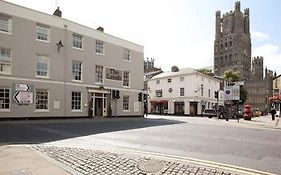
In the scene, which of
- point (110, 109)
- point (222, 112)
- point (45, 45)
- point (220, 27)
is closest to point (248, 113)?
point (222, 112)

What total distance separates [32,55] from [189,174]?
23.3 metres

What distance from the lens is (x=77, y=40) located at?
1219 inches

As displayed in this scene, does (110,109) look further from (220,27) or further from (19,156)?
(220,27)

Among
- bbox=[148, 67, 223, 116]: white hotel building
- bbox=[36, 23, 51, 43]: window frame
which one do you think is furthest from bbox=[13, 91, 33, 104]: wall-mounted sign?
bbox=[148, 67, 223, 116]: white hotel building

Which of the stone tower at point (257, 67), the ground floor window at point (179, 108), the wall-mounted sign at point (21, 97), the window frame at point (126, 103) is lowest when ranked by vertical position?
the ground floor window at point (179, 108)

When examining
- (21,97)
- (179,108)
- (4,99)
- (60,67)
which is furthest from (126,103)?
(21,97)

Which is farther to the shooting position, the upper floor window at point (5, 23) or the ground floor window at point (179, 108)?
the ground floor window at point (179, 108)

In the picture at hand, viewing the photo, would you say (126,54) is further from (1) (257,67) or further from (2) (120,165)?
(1) (257,67)

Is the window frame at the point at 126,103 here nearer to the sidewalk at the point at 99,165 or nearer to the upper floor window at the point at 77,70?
the upper floor window at the point at 77,70

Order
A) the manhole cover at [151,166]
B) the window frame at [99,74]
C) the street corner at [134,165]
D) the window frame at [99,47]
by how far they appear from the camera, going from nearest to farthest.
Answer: the street corner at [134,165], the manhole cover at [151,166], the window frame at [99,74], the window frame at [99,47]

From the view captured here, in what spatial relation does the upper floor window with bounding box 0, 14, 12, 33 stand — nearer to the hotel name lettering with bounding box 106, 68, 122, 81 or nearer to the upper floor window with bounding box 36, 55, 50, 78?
the upper floor window with bounding box 36, 55, 50, 78

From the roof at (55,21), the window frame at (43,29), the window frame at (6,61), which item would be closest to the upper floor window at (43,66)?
the window frame at (43,29)

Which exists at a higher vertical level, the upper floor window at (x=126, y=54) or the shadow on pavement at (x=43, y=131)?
the upper floor window at (x=126, y=54)

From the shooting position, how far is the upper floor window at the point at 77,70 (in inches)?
1196
